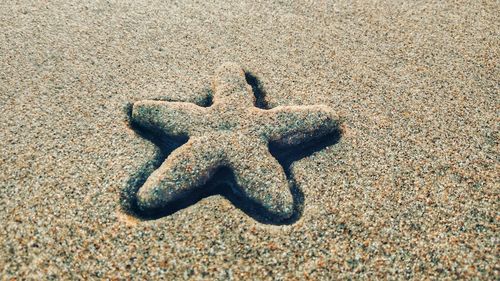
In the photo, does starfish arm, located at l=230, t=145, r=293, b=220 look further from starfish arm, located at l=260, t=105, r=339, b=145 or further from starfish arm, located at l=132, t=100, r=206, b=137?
starfish arm, located at l=132, t=100, r=206, b=137

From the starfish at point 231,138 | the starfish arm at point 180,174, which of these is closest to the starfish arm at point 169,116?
the starfish at point 231,138

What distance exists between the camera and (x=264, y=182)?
210 cm

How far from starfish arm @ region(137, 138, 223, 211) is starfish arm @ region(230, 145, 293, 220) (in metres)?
0.13

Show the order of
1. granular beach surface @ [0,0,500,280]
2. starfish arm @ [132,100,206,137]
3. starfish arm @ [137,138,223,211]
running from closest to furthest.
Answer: granular beach surface @ [0,0,500,280], starfish arm @ [137,138,223,211], starfish arm @ [132,100,206,137]

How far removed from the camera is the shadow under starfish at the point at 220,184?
205 cm

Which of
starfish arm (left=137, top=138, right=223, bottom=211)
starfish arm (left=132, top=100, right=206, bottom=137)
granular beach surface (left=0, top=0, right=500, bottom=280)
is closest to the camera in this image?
granular beach surface (left=0, top=0, right=500, bottom=280)

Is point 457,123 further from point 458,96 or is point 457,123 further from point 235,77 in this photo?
point 235,77

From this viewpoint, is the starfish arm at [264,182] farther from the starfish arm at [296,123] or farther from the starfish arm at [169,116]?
the starfish arm at [169,116]

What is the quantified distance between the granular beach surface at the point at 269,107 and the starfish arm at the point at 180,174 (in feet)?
0.32

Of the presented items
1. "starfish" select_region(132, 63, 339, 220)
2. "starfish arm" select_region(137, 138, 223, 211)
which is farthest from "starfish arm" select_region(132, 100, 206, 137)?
"starfish arm" select_region(137, 138, 223, 211)

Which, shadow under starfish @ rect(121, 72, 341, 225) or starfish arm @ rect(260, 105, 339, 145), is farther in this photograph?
starfish arm @ rect(260, 105, 339, 145)

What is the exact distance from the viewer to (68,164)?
2199mm

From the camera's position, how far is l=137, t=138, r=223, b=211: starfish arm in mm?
2025

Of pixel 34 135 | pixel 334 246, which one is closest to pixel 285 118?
pixel 334 246
